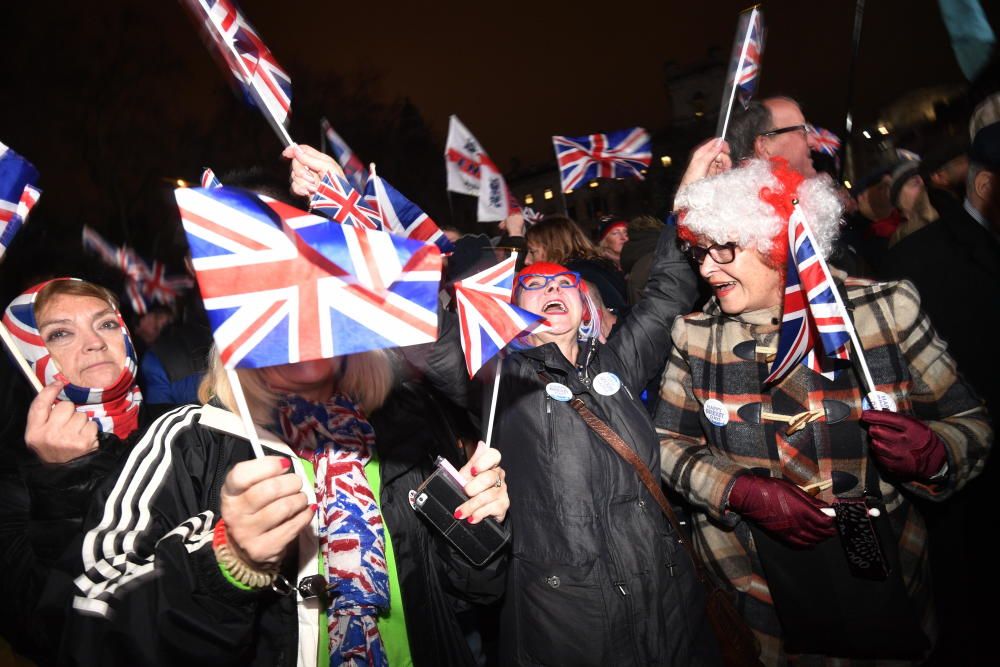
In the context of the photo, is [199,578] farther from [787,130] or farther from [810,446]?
[787,130]

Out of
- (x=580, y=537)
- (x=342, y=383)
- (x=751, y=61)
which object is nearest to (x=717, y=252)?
(x=580, y=537)

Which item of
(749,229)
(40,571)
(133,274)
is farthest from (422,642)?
(133,274)

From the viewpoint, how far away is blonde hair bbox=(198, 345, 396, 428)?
85.7 inches

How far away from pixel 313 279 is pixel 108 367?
1.71 meters

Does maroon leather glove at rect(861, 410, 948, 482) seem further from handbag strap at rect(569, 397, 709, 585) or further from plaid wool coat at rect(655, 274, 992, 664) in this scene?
handbag strap at rect(569, 397, 709, 585)

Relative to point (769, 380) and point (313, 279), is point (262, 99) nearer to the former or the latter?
point (313, 279)

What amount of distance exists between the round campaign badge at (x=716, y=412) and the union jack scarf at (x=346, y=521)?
1.63 m

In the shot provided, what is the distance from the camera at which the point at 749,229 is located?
254 cm

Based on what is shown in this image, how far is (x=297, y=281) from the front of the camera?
168 cm

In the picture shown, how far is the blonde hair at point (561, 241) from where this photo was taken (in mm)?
4859

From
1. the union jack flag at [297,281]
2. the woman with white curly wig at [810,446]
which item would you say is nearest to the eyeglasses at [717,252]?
the woman with white curly wig at [810,446]

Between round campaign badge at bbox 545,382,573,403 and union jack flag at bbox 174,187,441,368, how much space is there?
3.56 ft

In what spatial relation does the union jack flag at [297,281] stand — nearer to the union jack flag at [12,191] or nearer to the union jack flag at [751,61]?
the union jack flag at [12,191]

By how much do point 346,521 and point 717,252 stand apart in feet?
6.82
